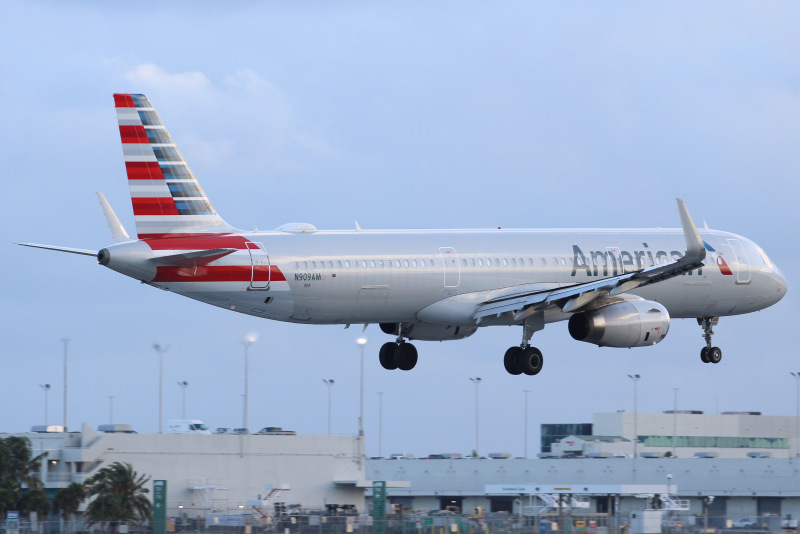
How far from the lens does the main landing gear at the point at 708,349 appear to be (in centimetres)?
5928

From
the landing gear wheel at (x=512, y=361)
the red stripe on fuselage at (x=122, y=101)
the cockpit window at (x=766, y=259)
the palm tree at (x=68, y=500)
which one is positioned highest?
the red stripe on fuselage at (x=122, y=101)

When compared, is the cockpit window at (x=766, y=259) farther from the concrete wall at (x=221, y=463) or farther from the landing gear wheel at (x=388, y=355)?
the concrete wall at (x=221, y=463)

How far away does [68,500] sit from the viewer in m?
72.4

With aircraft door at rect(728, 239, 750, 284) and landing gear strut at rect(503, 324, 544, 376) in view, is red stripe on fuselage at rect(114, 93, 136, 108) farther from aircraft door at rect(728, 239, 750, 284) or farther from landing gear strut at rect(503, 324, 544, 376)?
aircraft door at rect(728, 239, 750, 284)

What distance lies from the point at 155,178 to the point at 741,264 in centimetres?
2578

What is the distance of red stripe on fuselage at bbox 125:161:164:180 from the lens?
46.8m

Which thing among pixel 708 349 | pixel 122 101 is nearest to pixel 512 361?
pixel 708 349

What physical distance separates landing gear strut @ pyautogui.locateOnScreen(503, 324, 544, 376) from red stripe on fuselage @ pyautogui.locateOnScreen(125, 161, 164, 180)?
52.5 ft

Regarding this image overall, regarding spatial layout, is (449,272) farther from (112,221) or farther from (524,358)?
(112,221)

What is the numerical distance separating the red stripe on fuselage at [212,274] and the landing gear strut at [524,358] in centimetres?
1149

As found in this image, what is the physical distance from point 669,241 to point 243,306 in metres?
18.9

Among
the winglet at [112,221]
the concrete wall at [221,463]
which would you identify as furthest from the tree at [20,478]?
the winglet at [112,221]

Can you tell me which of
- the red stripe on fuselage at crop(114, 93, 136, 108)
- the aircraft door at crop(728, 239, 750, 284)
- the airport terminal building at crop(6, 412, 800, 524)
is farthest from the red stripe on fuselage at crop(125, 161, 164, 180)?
the aircraft door at crop(728, 239, 750, 284)

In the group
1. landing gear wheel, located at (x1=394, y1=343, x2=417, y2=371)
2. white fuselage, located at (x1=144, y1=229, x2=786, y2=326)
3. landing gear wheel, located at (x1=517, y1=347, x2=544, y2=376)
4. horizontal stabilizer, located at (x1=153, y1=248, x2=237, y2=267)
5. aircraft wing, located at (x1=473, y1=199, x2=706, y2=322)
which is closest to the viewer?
horizontal stabilizer, located at (x1=153, y1=248, x2=237, y2=267)
